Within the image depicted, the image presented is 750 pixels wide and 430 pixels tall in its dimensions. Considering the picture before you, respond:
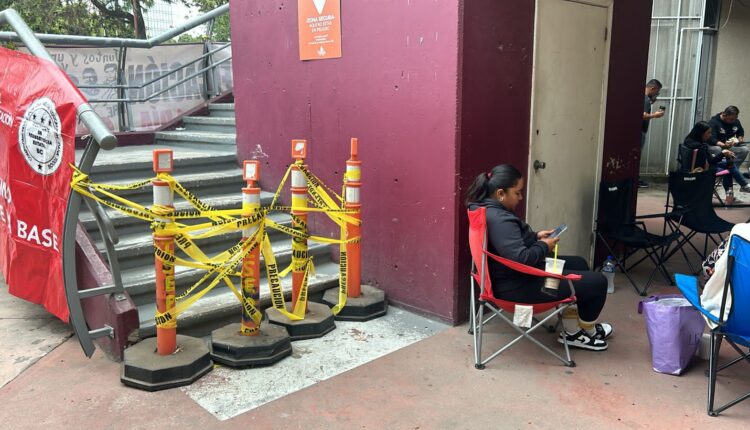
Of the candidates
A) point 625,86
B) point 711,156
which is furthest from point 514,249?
point 711,156

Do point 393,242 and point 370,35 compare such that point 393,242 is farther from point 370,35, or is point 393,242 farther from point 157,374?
point 157,374

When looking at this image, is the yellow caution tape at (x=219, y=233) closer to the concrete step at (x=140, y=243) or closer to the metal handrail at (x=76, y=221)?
the metal handrail at (x=76, y=221)

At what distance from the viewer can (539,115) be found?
4723mm

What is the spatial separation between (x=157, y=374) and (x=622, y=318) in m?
3.28

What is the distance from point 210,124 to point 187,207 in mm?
2385

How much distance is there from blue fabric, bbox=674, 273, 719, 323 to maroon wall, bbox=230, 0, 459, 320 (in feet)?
4.76

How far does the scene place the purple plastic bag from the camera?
3.53 meters

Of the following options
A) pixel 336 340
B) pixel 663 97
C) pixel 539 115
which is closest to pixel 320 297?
pixel 336 340

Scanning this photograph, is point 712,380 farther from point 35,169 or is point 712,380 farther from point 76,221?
point 35,169

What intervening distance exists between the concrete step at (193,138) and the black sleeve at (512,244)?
3411mm

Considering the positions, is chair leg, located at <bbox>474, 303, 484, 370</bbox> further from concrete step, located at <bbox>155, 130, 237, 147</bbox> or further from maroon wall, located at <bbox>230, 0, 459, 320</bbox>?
concrete step, located at <bbox>155, 130, 237, 147</bbox>

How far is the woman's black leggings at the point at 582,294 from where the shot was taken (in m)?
3.63

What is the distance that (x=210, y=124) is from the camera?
710 centimetres

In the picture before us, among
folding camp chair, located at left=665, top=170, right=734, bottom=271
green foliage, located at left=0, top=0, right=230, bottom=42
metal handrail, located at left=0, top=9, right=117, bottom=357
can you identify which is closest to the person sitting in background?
folding camp chair, located at left=665, top=170, right=734, bottom=271
